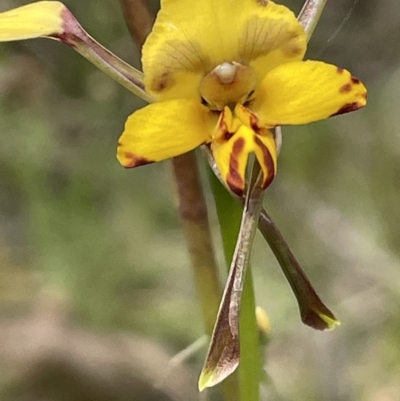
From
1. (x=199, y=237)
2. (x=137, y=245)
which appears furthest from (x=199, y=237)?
(x=137, y=245)

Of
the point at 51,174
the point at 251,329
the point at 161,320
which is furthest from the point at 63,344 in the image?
the point at 251,329

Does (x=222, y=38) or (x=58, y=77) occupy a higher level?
(x=222, y=38)

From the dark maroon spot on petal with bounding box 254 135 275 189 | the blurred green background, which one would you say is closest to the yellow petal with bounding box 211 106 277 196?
the dark maroon spot on petal with bounding box 254 135 275 189

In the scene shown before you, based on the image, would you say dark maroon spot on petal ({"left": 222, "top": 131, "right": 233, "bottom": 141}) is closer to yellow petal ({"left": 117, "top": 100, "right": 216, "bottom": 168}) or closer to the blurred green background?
yellow petal ({"left": 117, "top": 100, "right": 216, "bottom": 168})

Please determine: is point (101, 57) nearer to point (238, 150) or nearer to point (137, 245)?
point (238, 150)

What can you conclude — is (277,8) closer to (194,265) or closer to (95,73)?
(194,265)

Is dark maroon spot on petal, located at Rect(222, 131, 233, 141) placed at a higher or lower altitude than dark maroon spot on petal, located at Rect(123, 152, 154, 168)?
higher
